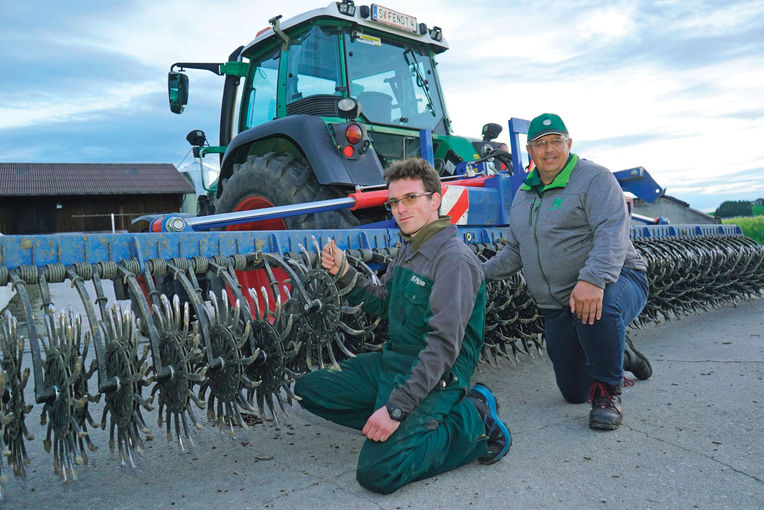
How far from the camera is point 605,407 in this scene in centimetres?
249

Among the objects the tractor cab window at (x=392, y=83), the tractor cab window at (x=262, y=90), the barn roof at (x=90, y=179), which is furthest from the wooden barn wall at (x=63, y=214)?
the tractor cab window at (x=392, y=83)

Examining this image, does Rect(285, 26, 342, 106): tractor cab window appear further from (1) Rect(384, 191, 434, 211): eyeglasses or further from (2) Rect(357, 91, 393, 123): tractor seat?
(1) Rect(384, 191, 434, 211): eyeglasses

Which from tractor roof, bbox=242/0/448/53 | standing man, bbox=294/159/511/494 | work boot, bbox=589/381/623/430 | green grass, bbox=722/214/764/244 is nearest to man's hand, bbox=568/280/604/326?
work boot, bbox=589/381/623/430

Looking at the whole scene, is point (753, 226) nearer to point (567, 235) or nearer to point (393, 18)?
point (393, 18)

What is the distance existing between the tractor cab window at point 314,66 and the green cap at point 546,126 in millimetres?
2001

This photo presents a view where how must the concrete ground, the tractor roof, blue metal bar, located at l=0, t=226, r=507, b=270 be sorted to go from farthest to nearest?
the tractor roof, blue metal bar, located at l=0, t=226, r=507, b=270, the concrete ground

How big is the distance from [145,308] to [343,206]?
1.50 meters

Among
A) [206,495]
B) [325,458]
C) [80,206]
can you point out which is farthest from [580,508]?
[80,206]

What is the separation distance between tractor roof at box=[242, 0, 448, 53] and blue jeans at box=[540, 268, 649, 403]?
108 inches

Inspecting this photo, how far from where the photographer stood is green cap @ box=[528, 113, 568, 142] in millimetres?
2693

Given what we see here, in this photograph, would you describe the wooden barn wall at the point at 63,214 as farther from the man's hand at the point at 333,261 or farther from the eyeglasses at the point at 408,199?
the eyeglasses at the point at 408,199

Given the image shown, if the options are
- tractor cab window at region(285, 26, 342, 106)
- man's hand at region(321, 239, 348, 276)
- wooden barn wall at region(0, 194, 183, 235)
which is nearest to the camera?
man's hand at region(321, 239, 348, 276)

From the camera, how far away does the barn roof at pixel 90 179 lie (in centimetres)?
2338

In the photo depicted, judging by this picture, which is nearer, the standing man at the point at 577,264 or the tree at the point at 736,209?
the standing man at the point at 577,264
